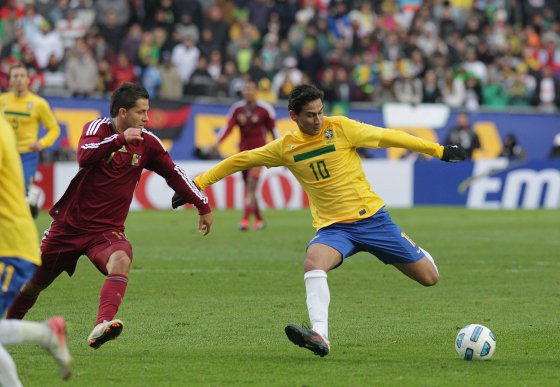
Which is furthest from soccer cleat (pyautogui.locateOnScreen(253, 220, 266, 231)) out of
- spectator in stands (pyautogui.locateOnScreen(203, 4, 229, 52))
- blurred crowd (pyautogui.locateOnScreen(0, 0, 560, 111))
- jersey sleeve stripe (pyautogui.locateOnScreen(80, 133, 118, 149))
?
jersey sleeve stripe (pyautogui.locateOnScreen(80, 133, 118, 149))

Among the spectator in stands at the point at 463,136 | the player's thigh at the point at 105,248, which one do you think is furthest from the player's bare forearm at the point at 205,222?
the spectator in stands at the point at 463,136

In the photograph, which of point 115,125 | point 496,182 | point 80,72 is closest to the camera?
point 115,125

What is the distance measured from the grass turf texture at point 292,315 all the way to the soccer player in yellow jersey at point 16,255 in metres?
1.01

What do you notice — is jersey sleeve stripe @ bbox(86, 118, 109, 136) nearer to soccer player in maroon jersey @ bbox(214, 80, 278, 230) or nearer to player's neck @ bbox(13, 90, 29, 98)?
player's neck @ bbox(13, 90, 29, 98)

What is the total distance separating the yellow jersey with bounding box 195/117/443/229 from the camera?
8914 mm

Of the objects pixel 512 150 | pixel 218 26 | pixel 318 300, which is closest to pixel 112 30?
pixel 218 26

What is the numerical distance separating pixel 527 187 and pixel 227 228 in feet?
26.7

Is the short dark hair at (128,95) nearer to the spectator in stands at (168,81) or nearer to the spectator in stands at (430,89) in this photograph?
the spectator in stands at (168,81)

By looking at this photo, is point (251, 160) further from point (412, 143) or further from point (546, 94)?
point (546, 94)

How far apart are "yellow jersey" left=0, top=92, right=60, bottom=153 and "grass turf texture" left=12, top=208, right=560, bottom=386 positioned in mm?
2286

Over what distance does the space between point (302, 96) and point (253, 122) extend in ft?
35.6

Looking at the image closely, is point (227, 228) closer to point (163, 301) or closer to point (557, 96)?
point (163, 301)

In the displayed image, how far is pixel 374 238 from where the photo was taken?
29.2 feet

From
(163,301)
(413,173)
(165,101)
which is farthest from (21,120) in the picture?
(413,173)
